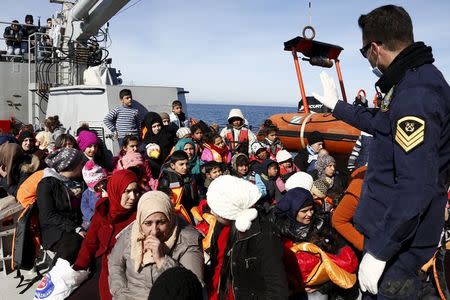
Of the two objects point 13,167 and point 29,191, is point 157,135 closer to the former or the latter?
point 13,167

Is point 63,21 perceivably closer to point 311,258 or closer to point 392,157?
point 311,258

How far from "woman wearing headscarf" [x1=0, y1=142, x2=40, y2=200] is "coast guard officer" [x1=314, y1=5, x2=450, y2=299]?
413 centimetres

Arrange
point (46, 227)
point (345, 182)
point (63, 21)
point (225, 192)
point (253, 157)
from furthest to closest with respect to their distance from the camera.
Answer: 1. point (63, 21)
2. point (253, 157)
3. point (345, 182)
4. point (46, 227)
5. point (225, 192)

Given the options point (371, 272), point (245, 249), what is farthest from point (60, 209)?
point (371, 272)

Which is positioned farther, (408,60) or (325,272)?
(325,272)

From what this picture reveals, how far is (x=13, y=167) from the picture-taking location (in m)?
4.78

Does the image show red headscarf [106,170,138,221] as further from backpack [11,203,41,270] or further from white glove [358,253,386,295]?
white glove [358,253,386,295]

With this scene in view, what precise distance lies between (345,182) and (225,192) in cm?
303

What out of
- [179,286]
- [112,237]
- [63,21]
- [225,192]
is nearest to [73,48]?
[63,21]

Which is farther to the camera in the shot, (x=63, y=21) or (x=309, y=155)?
(x=63, y=21)

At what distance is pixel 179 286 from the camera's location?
1.72 meters

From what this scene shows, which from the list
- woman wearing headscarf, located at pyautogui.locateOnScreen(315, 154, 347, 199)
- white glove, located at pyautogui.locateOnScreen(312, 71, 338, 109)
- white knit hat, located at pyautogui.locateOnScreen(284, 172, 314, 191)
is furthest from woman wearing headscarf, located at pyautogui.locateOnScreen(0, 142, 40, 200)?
white glove, located at pyautogui.locateOnScreen(312, 71, 338, 109)

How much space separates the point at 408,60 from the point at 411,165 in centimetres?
45

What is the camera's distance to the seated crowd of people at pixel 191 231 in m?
2.32
